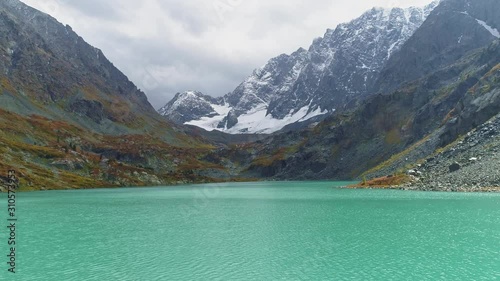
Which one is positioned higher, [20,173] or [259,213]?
[20,173]

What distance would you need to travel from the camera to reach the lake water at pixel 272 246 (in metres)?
34.9

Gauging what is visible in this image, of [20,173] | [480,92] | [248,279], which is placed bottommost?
[248,279]

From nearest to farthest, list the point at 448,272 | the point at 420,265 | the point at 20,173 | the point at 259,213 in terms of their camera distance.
Answer: the point at 448,272 < the point at 420,265 < the point at 259,213 < the point at 20,173

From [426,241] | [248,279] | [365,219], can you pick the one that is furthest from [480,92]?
[248,279]

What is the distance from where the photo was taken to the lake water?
34938 millimetres

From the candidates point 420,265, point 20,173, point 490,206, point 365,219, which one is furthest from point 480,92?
point 20,173

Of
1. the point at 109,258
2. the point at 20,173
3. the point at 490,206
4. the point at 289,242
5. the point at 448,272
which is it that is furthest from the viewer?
the point at 20,173

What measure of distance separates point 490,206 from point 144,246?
2304 inches

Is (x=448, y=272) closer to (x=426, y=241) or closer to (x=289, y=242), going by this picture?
(x=426, y=241)

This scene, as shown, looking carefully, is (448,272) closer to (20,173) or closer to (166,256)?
(166,256)

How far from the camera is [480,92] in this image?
6580 inches

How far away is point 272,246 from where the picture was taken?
151 ft

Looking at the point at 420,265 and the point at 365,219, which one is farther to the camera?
the point at 365,219

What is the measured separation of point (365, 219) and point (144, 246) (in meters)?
35.1
